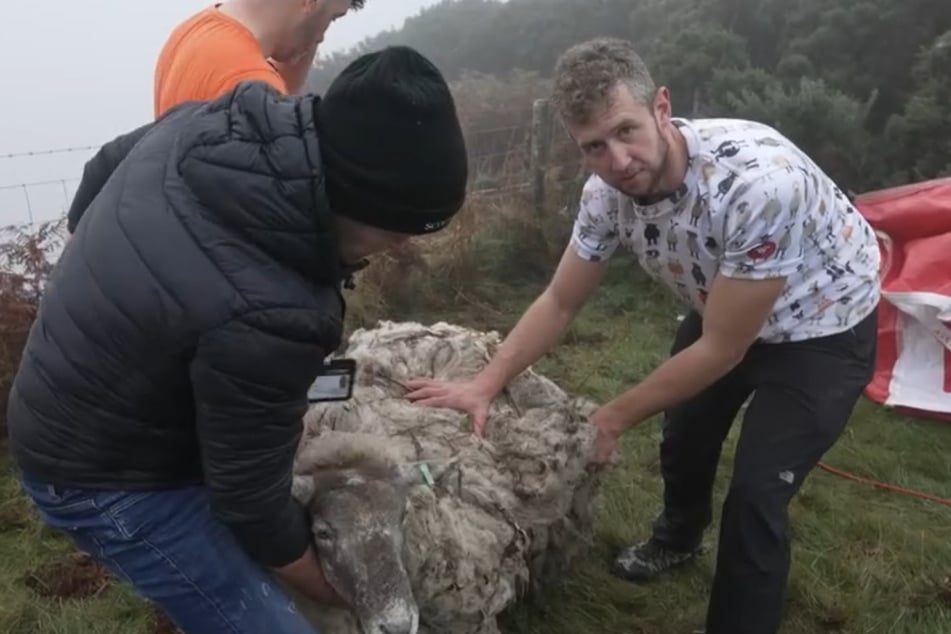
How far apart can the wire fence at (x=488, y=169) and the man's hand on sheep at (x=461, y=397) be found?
11.0 feet

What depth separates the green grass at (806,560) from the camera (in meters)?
3.74

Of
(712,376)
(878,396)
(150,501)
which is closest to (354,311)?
(878,396)

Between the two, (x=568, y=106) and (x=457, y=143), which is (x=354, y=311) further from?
(x=457, y=143)

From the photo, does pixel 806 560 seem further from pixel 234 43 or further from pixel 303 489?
pixel 234 43

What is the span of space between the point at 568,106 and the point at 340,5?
727 millimetres

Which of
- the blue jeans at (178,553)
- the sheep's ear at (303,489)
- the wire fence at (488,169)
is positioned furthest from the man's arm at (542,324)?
the wire fence at (488,169)

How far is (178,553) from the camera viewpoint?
7.01 feet

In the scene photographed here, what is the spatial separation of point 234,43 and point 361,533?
55.0 inches

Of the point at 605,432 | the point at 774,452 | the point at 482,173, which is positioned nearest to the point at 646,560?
the point at 605,432

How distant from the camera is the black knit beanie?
5.62 ft

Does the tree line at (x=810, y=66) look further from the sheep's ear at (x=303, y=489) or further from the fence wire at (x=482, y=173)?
the sheep's ear at (x=303, y=489)

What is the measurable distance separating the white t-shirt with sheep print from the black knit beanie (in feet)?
4.32

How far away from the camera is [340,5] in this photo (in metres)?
2.87

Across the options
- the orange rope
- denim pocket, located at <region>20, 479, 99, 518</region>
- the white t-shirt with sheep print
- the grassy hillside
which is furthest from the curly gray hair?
the orange rope
